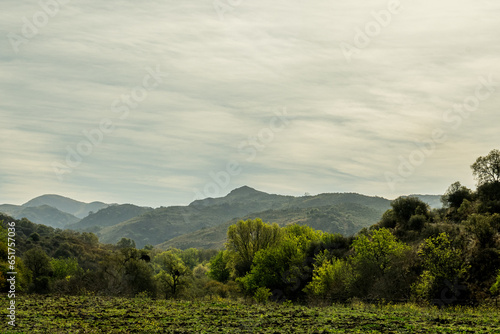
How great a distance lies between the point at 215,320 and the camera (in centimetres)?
3256

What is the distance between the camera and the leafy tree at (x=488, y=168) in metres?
72.1

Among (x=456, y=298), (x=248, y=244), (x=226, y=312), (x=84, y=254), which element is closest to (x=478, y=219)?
(x=456, y=298)

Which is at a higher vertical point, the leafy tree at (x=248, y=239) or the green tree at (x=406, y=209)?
the green tree at (x=406, y=209)

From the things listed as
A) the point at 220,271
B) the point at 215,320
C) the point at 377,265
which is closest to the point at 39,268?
the point at 220,271

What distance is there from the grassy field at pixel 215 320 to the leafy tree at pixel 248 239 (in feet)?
166

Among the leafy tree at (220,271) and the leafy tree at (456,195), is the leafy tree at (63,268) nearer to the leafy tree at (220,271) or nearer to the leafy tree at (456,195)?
the leafy tree at (220,271)

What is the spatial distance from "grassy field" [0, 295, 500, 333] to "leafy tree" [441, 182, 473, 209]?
1620 inches

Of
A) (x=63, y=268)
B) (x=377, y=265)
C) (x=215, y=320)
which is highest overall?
(x=377, y=265)

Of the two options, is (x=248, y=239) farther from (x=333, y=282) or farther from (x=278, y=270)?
(x=333, y=282)

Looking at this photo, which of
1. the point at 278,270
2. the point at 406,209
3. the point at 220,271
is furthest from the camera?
the point at 220,271

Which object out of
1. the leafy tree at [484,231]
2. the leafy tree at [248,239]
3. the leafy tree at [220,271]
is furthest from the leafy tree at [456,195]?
the leafy tree at [220,271]

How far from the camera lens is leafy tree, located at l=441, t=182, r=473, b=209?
75125mm

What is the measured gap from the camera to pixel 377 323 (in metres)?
29.6

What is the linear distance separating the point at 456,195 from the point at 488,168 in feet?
23.5
